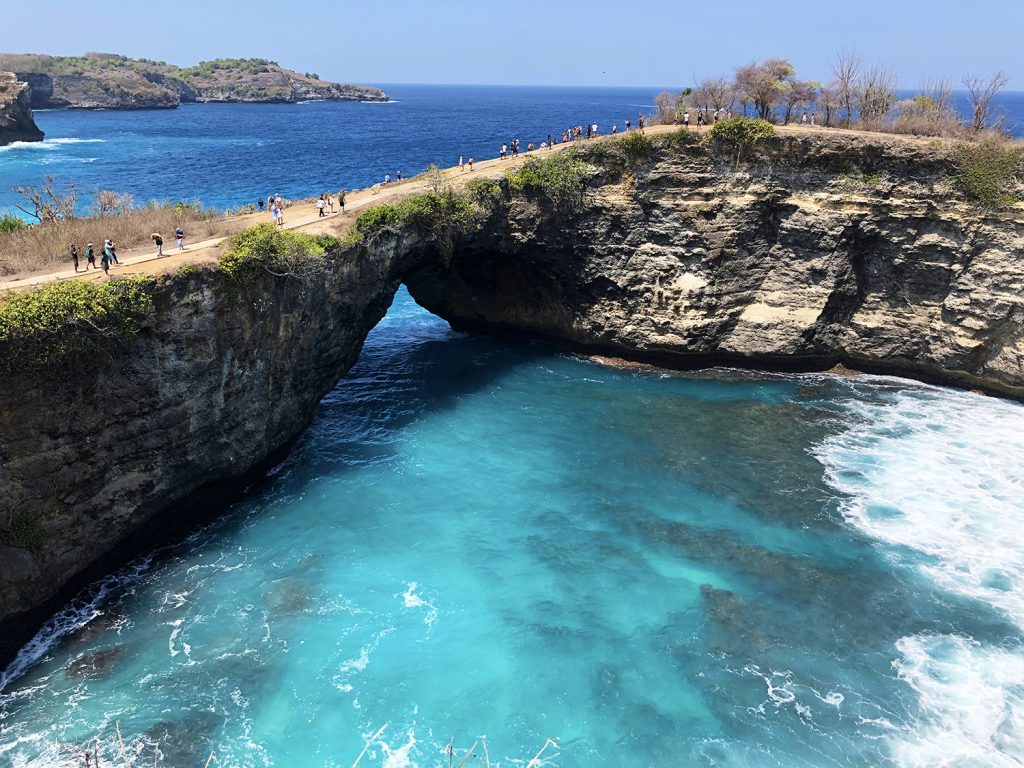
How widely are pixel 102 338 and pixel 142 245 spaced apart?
914cm

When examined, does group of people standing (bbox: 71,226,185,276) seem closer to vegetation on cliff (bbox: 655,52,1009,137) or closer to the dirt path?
the dirt path

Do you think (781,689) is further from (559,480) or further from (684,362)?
(684,362)

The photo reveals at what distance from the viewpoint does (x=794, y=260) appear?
40.0m

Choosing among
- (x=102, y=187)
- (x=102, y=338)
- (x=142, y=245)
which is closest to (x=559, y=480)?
(x=102, y=338)

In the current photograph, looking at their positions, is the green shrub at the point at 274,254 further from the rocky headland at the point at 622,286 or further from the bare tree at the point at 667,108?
the bare tree at the point at 667,108

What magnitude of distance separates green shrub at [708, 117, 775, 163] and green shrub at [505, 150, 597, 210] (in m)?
7.57

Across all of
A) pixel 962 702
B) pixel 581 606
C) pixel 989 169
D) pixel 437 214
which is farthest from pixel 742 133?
pixel 962 702

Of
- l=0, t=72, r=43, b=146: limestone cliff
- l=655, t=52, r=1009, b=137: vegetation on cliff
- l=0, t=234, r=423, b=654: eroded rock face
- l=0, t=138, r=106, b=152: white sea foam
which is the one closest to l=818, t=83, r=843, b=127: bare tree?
l=655, t=52, r=1009, b=137: vegetation on cliff

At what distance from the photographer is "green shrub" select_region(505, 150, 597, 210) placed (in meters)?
41.1

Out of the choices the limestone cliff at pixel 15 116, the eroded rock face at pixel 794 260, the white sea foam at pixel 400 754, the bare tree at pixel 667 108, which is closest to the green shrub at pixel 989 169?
the eroded rock face at pixel 794 260

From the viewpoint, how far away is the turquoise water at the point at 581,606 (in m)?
19.4

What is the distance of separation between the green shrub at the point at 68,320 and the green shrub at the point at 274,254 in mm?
3757

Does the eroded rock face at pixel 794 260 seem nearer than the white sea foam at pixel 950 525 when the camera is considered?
No

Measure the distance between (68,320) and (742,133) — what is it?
35035mm
